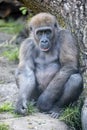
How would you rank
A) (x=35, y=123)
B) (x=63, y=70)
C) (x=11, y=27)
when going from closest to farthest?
(x=35, y=123)
(x=63, y=70)
(x=11, y=27)

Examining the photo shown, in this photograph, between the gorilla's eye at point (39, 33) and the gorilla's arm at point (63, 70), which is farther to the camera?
the gorilla's eye at point (39, 33)

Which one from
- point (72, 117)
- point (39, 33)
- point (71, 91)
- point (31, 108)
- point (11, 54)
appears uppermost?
point (39, 33)

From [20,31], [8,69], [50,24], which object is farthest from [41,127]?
[20,31]

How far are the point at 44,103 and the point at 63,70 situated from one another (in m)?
0.55

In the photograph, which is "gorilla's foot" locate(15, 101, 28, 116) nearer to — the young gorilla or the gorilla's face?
the young gorilla

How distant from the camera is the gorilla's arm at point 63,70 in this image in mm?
7590

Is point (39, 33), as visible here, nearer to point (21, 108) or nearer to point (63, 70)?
point (63, 70)

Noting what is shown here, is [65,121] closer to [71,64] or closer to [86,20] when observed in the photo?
[71,64]

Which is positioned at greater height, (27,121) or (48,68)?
(48,68)

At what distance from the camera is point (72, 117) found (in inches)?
298

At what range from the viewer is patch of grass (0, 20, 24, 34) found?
13.8 meters

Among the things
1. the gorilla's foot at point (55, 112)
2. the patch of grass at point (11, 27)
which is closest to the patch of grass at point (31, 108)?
the gorilla's foot at point (55, 112)

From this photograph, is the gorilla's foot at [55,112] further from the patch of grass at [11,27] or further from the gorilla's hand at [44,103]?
the patch of grass at [11,27]

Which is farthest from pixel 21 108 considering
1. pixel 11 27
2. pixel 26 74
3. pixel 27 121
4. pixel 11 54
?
pixel 11 27
